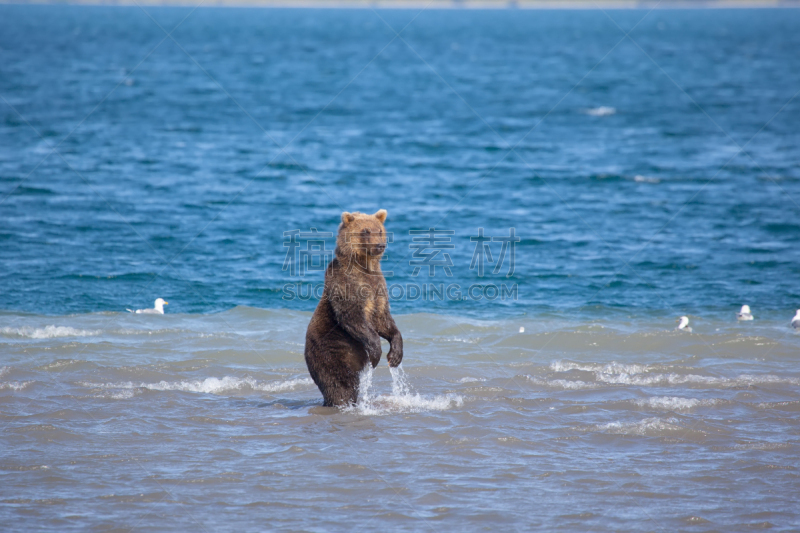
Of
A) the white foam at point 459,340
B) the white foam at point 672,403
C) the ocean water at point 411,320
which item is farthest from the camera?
the white foam at point 459,340

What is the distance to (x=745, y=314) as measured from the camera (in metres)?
11.3

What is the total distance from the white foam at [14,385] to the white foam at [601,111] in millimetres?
32573

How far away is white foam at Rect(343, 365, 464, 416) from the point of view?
7238mm

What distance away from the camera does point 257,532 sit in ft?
16.4

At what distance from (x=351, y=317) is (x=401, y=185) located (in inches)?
601

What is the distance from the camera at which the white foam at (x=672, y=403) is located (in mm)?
7332

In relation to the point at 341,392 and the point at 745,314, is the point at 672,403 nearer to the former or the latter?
the point at 341,392

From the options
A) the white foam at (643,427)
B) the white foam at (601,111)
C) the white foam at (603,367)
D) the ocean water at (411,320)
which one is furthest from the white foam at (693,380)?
the white foam at (601,111)

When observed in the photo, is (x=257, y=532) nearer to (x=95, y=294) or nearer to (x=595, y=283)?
(x=95, y=294)

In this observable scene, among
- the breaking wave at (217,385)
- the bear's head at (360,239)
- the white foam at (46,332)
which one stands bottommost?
the breaking wave at (217,385)

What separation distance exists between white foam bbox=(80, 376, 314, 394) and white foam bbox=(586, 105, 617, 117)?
102 ft

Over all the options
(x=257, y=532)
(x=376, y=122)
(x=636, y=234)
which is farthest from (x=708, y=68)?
(x=257, y=532)

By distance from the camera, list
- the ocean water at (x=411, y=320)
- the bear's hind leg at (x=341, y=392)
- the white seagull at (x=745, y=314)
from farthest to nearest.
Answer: the white seagull at (x=745, y=314)
the bear's hind leg at (x=341, y=392)
the ocean water at (x=411, y=320)

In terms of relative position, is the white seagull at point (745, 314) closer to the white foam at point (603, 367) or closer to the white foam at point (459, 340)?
the white foam at point (603, 367)
